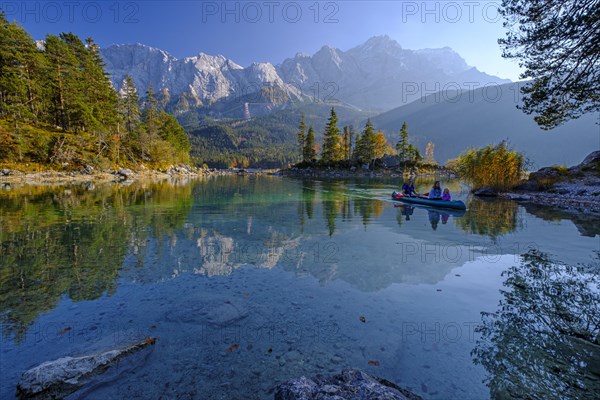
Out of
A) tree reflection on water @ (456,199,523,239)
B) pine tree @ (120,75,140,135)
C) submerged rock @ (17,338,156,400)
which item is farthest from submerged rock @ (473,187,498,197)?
pine tree @ (120,75,140,135)

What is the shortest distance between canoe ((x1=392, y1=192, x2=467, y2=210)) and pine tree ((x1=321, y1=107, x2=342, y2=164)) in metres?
59.7

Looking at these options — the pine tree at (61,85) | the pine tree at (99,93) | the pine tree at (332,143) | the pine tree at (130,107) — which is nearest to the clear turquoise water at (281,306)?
the pine tree at (61,85)

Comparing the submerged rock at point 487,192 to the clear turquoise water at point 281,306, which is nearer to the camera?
the clear turquoise water at point 281,306

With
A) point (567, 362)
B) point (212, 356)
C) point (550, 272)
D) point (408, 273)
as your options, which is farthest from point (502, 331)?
point (212, 356)

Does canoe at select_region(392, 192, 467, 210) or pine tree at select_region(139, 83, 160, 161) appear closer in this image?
canoe at select_region(392, 192, 467, 210)

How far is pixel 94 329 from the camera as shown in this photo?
18.7 feet

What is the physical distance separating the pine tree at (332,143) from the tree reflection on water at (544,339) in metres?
80.2

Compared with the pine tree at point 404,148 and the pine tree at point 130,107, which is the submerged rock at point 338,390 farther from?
→ the pine tree at point 404,148

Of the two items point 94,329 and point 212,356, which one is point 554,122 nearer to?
point 212,356

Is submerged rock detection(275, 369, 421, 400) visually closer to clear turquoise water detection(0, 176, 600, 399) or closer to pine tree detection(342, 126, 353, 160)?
clear turquoise water detection(0, 176, 600, 399)

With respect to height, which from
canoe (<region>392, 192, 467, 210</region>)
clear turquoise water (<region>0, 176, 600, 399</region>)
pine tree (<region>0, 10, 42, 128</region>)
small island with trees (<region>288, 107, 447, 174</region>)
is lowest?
→ clear turquoise water (<region>0, 176, 600, 399</region>)

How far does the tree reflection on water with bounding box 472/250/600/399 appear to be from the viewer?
13.9 feet

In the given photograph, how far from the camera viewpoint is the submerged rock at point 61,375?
150 inches

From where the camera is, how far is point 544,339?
17.8ft
